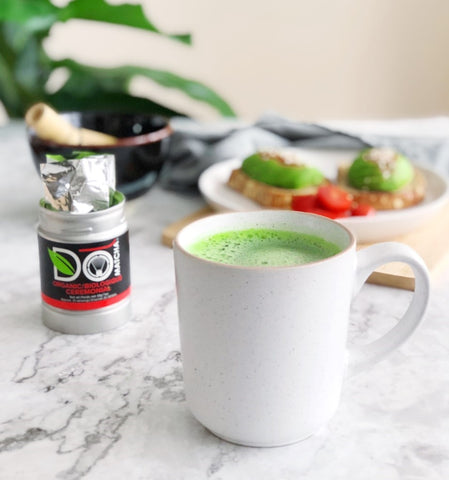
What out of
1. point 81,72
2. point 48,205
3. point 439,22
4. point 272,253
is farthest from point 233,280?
point 439,22

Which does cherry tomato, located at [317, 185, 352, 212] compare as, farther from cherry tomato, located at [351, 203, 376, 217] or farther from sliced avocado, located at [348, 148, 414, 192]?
sliced avocado, located at [348, 148, 414, 192]

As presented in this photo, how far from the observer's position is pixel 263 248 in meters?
0.60

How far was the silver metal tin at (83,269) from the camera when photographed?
2.41ft

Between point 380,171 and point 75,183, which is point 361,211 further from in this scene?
point 75,183

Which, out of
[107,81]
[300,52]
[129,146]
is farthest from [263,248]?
[300,52]

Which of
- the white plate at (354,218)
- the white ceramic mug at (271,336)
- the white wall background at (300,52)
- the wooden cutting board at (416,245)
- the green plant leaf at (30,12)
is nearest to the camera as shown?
the white ceramic mug at (271,336)

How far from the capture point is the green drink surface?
Answer: 57cm

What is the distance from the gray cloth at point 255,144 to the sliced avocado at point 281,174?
0.12 m

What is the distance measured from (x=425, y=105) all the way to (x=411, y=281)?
98.3 inches

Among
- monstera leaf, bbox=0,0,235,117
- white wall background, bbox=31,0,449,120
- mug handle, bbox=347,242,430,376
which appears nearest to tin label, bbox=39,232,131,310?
mug handle, bbox=347,242,430,376

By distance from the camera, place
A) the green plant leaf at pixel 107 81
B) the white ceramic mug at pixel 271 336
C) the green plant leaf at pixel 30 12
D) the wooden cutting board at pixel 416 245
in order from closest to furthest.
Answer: the white ceramic mug at pixel 271 336 → the wooden cutting board at pixel 416 245 → the green plant leaf at pixel 30 12 → the green plant leaf at pixel 107 81

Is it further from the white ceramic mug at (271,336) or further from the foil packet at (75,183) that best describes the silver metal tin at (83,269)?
the white ceramic mug at (271,336)

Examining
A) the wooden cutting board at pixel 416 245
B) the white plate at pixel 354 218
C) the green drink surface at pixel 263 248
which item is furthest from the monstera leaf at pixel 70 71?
the green drink surface at pixel 263 248

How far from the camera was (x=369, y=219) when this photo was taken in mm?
1000
